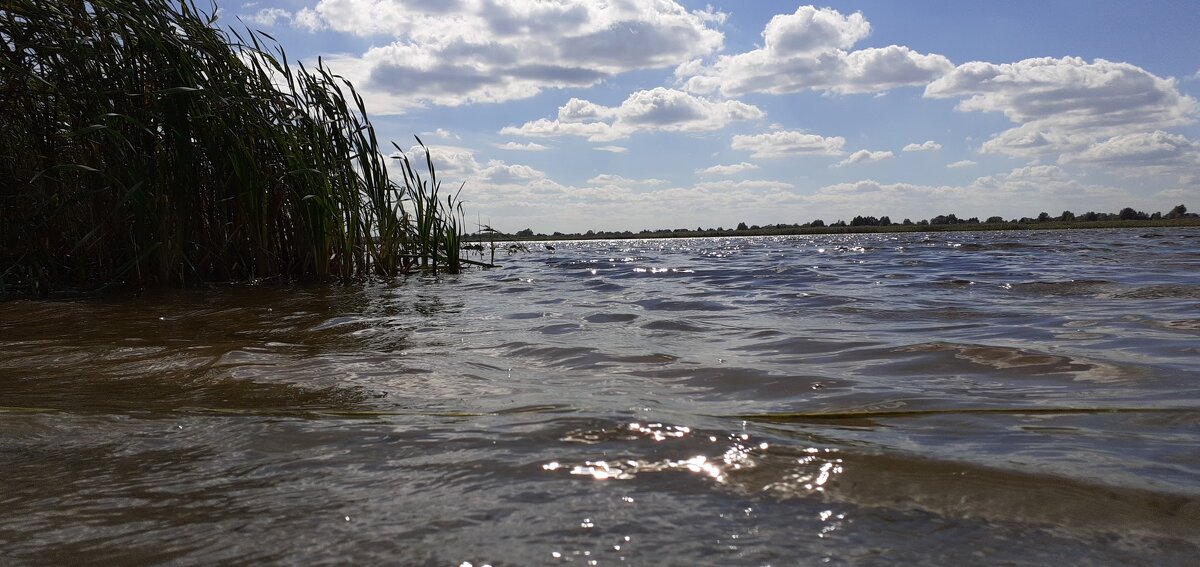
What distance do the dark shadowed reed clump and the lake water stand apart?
164cm

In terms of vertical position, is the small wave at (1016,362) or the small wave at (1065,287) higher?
the small wave at (1065,287)

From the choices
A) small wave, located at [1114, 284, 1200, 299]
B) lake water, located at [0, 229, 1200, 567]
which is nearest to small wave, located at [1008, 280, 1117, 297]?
small wave, located at [1114, 284, 1200, 299]

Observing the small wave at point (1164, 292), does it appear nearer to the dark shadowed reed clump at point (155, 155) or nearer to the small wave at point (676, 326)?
the small wave at point (676, 326)

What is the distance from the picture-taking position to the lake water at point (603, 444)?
116 cm

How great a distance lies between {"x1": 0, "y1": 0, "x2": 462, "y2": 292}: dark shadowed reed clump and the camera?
Result: 5.10 m

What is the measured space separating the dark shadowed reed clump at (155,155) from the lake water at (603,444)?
164 cm

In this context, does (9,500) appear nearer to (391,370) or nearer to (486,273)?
(391,370)

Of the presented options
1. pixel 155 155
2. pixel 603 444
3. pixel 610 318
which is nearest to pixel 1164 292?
pixel 610 318

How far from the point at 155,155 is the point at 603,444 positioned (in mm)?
4972

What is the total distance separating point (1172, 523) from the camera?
1232 millimetres

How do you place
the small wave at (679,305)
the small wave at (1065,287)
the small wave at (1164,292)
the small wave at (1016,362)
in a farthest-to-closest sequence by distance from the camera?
the small wave at (1065,287)
the small wave at (679,305)
the small wave at (1164,292)
the small wave at (1016,362)

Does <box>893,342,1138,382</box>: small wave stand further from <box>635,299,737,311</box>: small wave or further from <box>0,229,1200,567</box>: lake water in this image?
<box>635,299,737,311</box>: small wave

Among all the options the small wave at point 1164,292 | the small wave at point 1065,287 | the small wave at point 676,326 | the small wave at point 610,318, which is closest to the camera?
the small wave at point 676,326

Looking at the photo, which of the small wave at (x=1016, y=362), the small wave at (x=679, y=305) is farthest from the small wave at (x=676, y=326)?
the small wave at (x=1016, y=362)
